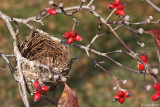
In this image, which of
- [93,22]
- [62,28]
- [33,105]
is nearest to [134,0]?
[93,22]

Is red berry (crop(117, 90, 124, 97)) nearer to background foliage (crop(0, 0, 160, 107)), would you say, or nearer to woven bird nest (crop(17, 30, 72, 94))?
woven bird nest (crop(17, 30, 72, 94))

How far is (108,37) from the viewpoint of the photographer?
6.59 meters

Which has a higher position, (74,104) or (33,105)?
(74,104)

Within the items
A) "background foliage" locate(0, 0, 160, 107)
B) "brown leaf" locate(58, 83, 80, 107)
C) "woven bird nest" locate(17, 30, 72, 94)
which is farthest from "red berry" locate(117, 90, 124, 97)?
"background foliage" locate(0, 0, 160, 107)

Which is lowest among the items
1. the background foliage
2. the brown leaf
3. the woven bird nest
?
the background foliage

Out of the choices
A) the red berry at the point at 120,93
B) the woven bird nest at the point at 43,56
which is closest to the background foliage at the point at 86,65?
the woven bird nest at the point at 43,56

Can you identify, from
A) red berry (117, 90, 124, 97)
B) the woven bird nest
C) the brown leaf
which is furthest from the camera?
the woven bird nest

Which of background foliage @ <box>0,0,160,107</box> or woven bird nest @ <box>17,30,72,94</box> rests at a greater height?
woven bird nest @ <box>17,30,72,94</box>

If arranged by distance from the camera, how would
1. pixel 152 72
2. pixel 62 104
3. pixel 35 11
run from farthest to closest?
1. pixel 35 11
2. pixel 62 104
3. pixel 152 72

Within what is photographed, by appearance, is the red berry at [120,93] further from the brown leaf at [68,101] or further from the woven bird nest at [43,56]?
the woven bird nest at [43,56]

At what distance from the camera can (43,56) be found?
2842 mm

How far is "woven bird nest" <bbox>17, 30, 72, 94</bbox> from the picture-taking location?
6.96 ft

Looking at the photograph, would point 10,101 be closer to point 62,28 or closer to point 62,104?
point 62,28

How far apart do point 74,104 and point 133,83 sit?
4.15m
